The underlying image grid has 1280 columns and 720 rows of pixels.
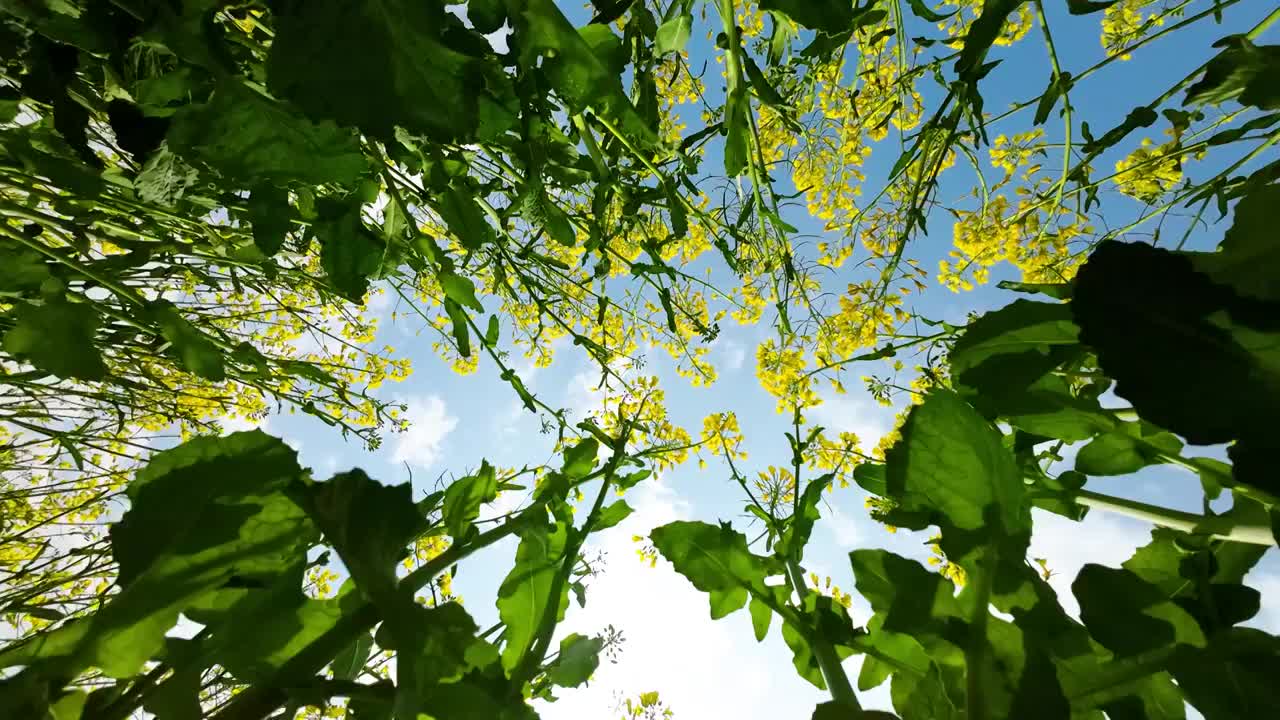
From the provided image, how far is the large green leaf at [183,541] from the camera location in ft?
0.88

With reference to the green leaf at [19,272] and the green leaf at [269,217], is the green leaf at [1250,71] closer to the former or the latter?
the green leaf at [269,217]

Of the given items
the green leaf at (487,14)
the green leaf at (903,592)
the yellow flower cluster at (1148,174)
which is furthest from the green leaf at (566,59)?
the yellow flower cluster at (1148,174)

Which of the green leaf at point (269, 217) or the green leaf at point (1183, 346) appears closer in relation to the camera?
the green leaf at point (1183, 346)

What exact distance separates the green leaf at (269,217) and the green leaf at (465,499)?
0.93 ft

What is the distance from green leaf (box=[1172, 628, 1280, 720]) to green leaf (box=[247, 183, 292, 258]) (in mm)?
639

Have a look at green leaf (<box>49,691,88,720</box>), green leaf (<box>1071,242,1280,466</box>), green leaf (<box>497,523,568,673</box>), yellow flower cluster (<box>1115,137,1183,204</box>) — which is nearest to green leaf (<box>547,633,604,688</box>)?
green leaf (<box>497,523,568,673</box>)

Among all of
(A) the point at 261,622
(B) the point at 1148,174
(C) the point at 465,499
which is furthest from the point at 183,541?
(B) the point at 1148,174

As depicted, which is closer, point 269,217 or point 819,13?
point 819,13

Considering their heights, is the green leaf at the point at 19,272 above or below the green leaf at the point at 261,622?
above

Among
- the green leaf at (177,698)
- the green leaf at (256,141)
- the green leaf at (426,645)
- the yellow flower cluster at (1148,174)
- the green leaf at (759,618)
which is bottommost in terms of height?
the green leaf at (177,698)

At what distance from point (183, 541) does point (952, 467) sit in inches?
14.9

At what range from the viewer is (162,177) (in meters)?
0.53

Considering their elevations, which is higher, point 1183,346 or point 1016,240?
point 1016,240

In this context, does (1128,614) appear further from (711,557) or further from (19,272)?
(19,272)
